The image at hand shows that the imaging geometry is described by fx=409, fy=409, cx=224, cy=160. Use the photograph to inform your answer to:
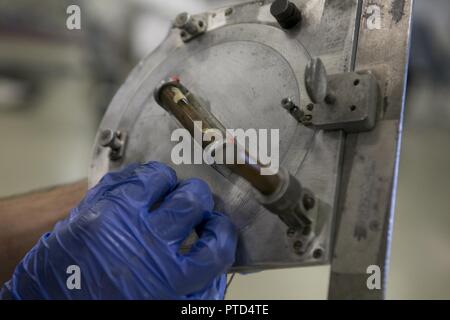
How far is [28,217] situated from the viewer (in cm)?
106

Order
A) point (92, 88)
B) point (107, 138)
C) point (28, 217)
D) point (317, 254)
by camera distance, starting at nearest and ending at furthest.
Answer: point (317, 254), point (107, 138), point (28, 217), point (92, 88)

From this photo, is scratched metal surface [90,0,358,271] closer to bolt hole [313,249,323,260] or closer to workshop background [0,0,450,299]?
bolt hole [313,249,323,260]

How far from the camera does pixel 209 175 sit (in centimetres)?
69

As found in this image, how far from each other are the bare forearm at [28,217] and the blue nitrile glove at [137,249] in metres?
0.37

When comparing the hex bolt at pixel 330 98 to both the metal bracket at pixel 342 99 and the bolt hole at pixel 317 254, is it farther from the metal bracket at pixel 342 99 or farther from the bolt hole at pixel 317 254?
the bolt hole at pixel 317 254

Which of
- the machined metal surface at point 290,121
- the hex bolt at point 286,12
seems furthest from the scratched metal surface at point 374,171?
the hex bolt at point 286,12

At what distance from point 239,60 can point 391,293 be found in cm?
129

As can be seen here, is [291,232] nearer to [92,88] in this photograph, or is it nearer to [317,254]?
[317,254]

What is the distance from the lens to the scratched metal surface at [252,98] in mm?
594

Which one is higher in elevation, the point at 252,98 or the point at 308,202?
the point at 252,98

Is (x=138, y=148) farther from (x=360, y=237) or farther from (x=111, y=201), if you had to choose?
(x=360, y=237)

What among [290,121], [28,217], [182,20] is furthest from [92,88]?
[290,121]

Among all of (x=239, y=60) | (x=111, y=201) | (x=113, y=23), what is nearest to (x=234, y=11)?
(x=239, y=60)

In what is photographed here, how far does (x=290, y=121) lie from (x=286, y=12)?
0.18 meters
